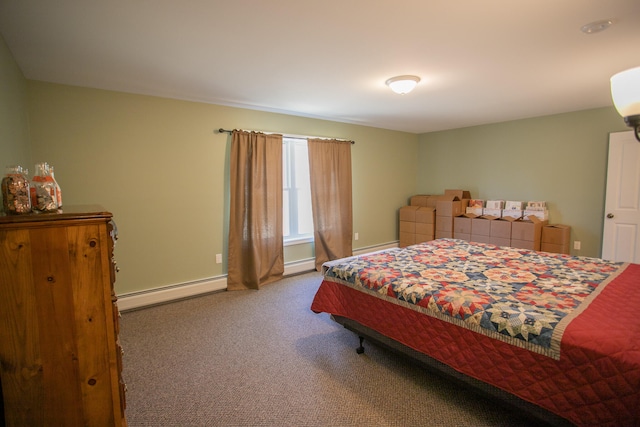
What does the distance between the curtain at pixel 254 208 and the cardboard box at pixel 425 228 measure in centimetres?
268

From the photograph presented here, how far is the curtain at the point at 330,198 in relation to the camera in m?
4.32

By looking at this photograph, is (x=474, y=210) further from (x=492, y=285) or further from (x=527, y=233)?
(x=492, y=285)

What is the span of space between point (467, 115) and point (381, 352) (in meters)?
3.60

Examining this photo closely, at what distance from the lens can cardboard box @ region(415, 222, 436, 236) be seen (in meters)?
5.16

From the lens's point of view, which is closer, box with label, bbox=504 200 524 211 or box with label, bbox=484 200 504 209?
box with label, bbox=504 200 524 211

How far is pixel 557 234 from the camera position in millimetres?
4039

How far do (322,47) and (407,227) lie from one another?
4.01 meters

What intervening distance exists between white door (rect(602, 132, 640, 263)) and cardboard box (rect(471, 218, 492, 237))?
4.31 ft

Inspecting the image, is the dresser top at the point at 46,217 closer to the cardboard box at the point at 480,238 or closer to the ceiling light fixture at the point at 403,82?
the ceiling light fixture at the point at 403,82

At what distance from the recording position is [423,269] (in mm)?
2311

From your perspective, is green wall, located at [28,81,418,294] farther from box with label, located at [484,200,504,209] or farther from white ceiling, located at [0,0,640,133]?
box with label, located at [484,200,504,209]

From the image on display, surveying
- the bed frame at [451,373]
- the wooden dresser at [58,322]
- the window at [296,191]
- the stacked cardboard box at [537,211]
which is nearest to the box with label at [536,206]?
the stacked cardboard box at [537,211]

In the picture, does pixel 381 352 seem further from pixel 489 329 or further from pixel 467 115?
pixel 467 115

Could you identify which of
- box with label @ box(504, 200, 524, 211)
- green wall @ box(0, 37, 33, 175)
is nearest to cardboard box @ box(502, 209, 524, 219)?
box with label @ box(504, 200, 524, 211)
